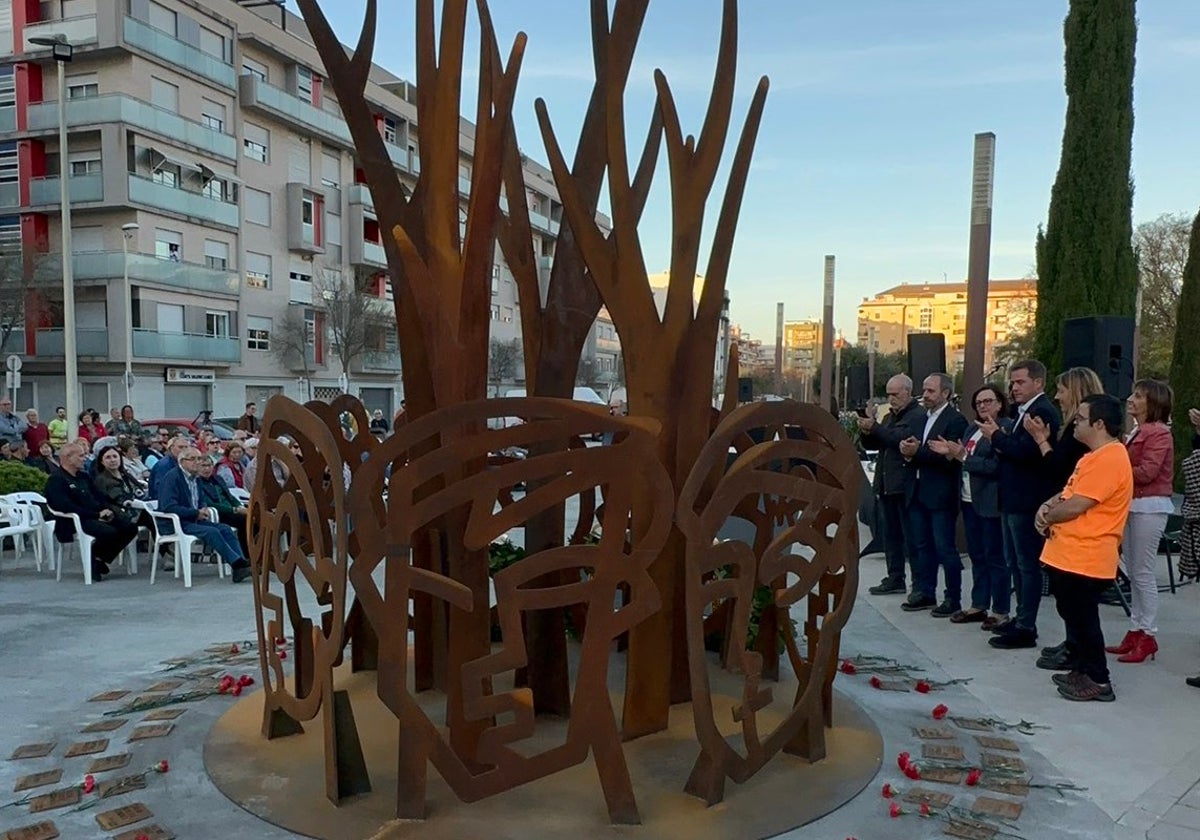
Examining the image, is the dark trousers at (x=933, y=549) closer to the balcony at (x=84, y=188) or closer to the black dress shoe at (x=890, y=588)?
the black dress shoe at (x=890, y=588)

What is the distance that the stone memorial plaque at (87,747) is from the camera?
4.05 meters

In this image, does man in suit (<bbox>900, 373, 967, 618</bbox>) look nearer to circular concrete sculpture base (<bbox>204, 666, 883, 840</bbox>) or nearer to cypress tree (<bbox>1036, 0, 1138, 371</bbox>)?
circular concrete sculpture base (<bbox>204, 666, 883, 840</bbox>)

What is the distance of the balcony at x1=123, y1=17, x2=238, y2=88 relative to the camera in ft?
85.3

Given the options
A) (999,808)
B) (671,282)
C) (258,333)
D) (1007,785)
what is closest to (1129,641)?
(1007,785)

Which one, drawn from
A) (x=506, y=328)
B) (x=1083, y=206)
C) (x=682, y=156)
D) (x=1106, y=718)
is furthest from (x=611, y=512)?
(x=506, y=328)

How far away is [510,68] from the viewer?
12.2 feet

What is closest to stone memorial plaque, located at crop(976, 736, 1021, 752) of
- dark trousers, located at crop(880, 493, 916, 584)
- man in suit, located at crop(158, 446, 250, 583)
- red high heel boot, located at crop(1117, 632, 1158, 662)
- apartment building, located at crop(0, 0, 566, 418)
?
red high heel boot, located at crop(1117, 632, 1158, 662)

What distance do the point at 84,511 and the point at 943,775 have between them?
24.4 feet

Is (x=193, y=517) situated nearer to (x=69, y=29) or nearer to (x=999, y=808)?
(x=999, y=808)

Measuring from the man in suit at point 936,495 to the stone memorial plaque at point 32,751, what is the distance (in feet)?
18.6

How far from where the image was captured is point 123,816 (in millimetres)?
3422

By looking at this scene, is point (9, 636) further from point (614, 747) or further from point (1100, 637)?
point (1100, 637)

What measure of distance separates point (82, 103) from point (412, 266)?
91.2 ft

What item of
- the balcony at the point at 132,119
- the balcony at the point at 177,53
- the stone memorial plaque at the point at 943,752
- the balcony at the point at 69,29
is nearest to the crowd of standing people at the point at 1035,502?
the stone memorial plaque at the point at 943,752
